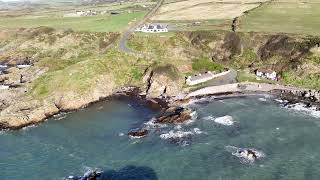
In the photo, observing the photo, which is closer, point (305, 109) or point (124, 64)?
point (305, 109)

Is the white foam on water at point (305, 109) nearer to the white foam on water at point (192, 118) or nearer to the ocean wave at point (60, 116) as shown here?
the white foam on water at point (192, 118)

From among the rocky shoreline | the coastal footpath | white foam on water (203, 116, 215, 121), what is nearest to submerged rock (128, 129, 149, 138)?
the rocky shoreline

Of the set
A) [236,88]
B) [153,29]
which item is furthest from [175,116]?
[153,29]

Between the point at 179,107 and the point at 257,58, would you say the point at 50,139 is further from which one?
the point at 257,58

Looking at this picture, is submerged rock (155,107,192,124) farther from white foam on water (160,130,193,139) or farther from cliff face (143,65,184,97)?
cliff face (143,65,184,97)

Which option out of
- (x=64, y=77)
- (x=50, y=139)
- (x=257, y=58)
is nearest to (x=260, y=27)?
(x=257, y=58)

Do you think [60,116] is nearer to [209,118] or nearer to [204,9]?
[209,118]

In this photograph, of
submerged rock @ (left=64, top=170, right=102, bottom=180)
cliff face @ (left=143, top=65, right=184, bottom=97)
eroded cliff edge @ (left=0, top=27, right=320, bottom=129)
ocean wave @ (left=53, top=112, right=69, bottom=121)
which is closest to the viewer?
submerged rock @ (left=64, top=170, right=102, bottom=180)

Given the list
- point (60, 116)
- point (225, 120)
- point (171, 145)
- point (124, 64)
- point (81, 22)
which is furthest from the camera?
point (81, 22)
